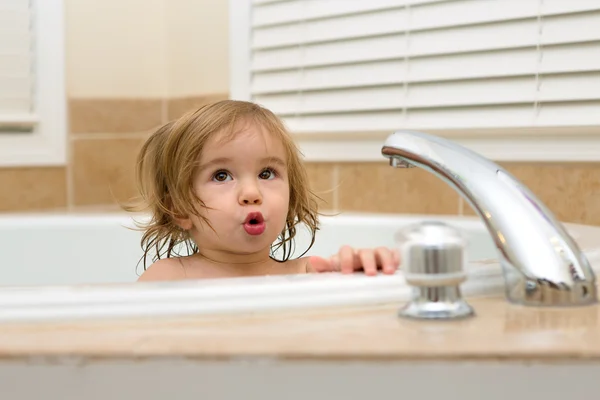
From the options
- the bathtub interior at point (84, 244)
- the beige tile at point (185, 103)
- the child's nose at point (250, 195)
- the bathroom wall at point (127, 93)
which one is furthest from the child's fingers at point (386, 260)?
the beige tile at point (185, 103)

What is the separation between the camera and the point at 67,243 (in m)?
1.69

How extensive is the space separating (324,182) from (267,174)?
2.50ft

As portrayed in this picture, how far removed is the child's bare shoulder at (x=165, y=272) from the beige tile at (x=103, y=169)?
3.22ft

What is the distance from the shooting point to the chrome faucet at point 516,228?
723mm

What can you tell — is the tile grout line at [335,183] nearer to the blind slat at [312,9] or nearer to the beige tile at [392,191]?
the beige tile at [392,191]

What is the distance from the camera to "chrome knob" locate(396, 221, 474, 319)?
2.14ft

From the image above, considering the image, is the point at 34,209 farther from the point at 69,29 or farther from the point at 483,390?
the point at 483,390

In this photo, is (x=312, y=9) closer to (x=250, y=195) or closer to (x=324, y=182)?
(x=324, y=182)

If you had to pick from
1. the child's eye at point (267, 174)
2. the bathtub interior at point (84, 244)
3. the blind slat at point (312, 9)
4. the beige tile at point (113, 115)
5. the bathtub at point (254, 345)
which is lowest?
the bathtub interior at point (84, 244)

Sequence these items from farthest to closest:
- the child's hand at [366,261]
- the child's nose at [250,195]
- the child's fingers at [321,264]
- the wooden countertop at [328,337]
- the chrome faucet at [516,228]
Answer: the child's nose at [250,195]
the child's fingers at [321,264]
the child's hand at [366,261]
the chrome faucet at [516,228]
the wooden countertop at [328,337]

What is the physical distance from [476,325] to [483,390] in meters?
0.08

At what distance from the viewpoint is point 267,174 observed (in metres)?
1.25

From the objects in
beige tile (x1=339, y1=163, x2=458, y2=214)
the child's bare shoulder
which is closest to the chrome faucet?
the child's bare shoulder

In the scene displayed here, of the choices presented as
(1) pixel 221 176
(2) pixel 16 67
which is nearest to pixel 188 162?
(1) pixel 221 176
